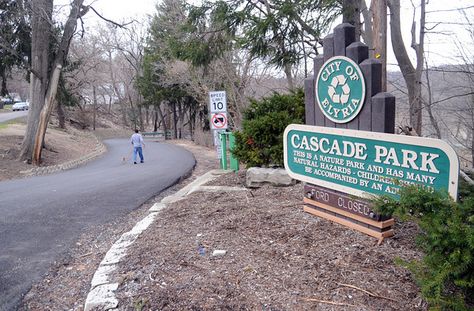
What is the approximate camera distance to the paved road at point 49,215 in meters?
3.97

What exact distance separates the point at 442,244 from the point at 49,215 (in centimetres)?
586

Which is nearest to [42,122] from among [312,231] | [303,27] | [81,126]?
[303,27]

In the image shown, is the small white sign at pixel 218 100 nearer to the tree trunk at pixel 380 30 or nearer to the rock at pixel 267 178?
the tree trunk at pixel 380 30

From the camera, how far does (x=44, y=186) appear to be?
9336 mm

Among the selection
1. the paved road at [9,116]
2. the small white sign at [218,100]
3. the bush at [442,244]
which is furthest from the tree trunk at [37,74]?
the bush at [442,244]

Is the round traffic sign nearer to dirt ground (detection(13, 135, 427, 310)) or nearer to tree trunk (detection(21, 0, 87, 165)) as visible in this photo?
dirt ground (detection(13, 135, 427, 310))

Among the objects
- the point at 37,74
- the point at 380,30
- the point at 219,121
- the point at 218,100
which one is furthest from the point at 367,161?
the point at 37,74

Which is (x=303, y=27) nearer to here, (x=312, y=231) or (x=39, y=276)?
(x=312, y=231)

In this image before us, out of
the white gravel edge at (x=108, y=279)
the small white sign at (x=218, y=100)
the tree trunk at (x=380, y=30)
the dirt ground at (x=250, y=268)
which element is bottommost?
the white gravel edge at (x=108, y=279)

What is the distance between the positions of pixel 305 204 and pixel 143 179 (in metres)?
6.37

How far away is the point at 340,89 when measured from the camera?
12.6 feet

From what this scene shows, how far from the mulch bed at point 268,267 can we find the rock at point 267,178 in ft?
Result: 4.78

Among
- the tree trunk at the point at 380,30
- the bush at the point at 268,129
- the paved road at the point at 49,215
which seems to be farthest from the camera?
the tree trunk at the point at 380,30

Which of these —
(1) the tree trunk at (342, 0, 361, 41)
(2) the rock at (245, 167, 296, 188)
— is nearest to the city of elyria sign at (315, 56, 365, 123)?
(2) the rock at (245, 167, 296, 188)
